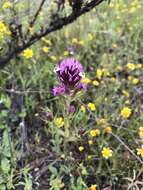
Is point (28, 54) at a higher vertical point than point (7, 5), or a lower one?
lower

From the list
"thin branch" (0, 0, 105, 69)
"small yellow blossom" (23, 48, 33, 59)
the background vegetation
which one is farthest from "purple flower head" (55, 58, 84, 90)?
"small yellow blossom" (23, 48, 33, 59)

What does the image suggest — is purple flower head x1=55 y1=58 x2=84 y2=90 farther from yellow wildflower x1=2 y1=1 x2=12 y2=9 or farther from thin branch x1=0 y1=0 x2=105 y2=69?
yellow wildflower x1=2 y1=1 x2=12 y2=9

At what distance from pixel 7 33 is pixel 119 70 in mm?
841

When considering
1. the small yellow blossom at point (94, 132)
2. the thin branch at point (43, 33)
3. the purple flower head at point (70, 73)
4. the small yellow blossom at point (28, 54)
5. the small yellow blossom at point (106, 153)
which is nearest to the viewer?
the purple flower head at point (70, 73)

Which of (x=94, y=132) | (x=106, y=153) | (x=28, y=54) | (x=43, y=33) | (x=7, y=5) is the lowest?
(x=106, y=153)

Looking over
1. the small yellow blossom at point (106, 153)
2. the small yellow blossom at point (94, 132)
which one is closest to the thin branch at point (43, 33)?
the small yellow blossom at point (94, 132)

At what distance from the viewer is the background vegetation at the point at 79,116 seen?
7.40ft

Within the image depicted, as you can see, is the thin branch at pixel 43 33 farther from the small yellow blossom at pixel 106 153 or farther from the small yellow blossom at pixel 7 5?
the small yellow blossom at pixel 106 153

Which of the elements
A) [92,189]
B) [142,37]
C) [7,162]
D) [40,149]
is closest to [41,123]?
[40,149]

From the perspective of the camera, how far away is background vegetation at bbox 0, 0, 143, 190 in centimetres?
226

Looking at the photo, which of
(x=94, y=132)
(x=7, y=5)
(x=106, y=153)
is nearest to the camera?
(x=106, y=153)

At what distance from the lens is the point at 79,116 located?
7.98ft

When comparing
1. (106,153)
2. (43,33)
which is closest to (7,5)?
(43,33)

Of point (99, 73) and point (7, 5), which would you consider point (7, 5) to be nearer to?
point (7, 5)
